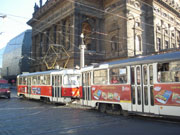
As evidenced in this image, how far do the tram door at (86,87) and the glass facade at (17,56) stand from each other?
174 feet

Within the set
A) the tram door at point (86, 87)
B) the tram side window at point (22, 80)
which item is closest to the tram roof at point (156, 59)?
the tram door at point (86, 87)

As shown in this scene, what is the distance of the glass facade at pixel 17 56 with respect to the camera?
6981cm

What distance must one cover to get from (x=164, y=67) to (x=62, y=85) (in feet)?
29.2

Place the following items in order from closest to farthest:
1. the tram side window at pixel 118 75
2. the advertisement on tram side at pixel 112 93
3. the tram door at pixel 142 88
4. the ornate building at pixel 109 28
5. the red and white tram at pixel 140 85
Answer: the red and white tram at pixel 140 85 → the tram door at pixel 142 88 → the advertisement on tram side at pixel 112 93 → the tram side window at pixel 118 75 → the ornate building at pixel 109 28

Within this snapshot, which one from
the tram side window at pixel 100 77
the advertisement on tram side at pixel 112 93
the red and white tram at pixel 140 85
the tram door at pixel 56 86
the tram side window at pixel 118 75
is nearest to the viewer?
the red and white tram at pixel 140 85

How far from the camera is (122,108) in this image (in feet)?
32.5

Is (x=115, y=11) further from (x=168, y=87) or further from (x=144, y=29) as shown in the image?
(x=168, y=87)

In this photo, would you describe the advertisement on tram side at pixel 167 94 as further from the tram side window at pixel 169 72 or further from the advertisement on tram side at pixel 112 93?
the advertisement on tram side at pixel 112 93

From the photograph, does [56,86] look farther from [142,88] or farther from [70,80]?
[142,88]

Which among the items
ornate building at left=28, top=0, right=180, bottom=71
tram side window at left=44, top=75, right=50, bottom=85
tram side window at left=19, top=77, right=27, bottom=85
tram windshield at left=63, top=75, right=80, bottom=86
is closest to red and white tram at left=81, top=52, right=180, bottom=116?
tram windshield at left=63, top=75, right=80, bottom=86

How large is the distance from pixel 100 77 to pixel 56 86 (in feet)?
18.5

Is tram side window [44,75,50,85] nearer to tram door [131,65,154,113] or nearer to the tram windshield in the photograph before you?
the tram windshield

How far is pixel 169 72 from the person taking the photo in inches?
324

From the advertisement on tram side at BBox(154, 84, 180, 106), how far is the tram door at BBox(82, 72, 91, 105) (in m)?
4.78
